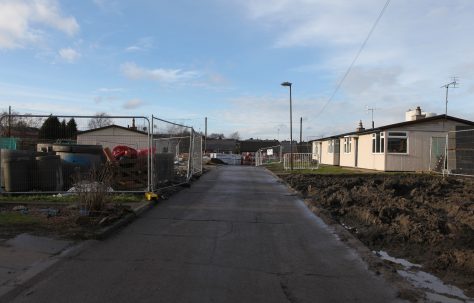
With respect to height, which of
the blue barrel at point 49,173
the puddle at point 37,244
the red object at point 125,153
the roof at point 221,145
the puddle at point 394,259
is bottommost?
the puddle at point 394,259

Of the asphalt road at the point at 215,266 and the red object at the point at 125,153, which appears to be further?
the red object at the point at 125,153

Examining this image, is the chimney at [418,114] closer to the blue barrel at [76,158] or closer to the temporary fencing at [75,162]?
the temporary fencing at [75,162]

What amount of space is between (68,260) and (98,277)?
3.49ft

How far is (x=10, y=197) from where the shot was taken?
13328 mm

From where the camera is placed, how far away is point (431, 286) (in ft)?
20.8

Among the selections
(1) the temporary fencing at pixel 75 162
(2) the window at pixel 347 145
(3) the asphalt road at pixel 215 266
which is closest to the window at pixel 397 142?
(2) the window at pixel 347 145

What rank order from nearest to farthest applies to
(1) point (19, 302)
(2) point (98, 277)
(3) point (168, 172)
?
(1) point (19, 302) → (2) point (98, 277) → (3) point (168, 172)

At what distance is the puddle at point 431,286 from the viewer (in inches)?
228

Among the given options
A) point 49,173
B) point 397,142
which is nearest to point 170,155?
point 49,173

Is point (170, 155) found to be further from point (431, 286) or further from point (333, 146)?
point (333, 146)

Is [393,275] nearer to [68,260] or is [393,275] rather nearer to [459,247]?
[459,247]

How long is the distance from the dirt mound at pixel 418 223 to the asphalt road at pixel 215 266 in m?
0.95

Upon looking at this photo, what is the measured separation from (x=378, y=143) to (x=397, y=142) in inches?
73.7

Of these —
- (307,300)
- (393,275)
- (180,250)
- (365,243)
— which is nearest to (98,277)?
(180,250)
